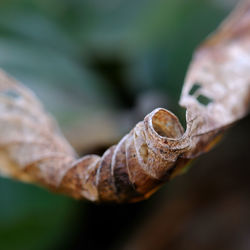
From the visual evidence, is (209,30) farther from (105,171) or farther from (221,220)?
(105,171)

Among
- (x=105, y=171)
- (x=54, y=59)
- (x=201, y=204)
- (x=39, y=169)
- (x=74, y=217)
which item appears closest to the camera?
(x=105, y=171)

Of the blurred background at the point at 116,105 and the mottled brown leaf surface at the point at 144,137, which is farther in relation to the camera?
the blurred background at the point at 116,105

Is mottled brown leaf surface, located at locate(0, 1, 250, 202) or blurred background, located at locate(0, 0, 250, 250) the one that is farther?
blurred background, located at locate(0, 0, 250, 250)

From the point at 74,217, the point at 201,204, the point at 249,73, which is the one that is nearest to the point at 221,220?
the point at 201,204

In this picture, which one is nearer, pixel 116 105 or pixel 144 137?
pixel 144 137
